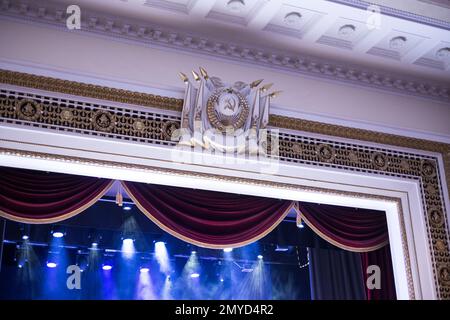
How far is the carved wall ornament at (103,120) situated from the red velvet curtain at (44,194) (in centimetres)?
37

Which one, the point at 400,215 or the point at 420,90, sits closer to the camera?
the point at 400,215

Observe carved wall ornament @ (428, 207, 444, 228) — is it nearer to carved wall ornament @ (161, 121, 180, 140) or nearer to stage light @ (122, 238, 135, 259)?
Answer: carved wall ornament @ (161, 121, 180, 140)

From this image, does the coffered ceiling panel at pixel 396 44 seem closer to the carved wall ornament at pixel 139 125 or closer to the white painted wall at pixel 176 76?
the white painted wall at pixel 176 76

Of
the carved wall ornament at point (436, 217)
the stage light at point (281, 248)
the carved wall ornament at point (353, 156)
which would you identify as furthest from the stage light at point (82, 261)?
the carved wall ornament at point (436, 217)

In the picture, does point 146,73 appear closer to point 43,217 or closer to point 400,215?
point 43,217

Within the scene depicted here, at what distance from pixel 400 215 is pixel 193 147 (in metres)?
1.43

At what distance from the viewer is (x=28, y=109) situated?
3.19 metres

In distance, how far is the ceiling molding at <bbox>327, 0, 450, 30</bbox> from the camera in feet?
11.2

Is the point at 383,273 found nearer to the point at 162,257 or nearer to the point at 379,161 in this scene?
the point at 379,161

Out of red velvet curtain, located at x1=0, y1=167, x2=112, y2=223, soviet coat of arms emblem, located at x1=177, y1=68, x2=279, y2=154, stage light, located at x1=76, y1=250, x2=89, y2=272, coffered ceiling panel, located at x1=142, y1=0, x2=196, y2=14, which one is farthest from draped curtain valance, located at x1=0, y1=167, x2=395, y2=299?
stage light, located at x1=76, y1=250, x2=89, y2=272
